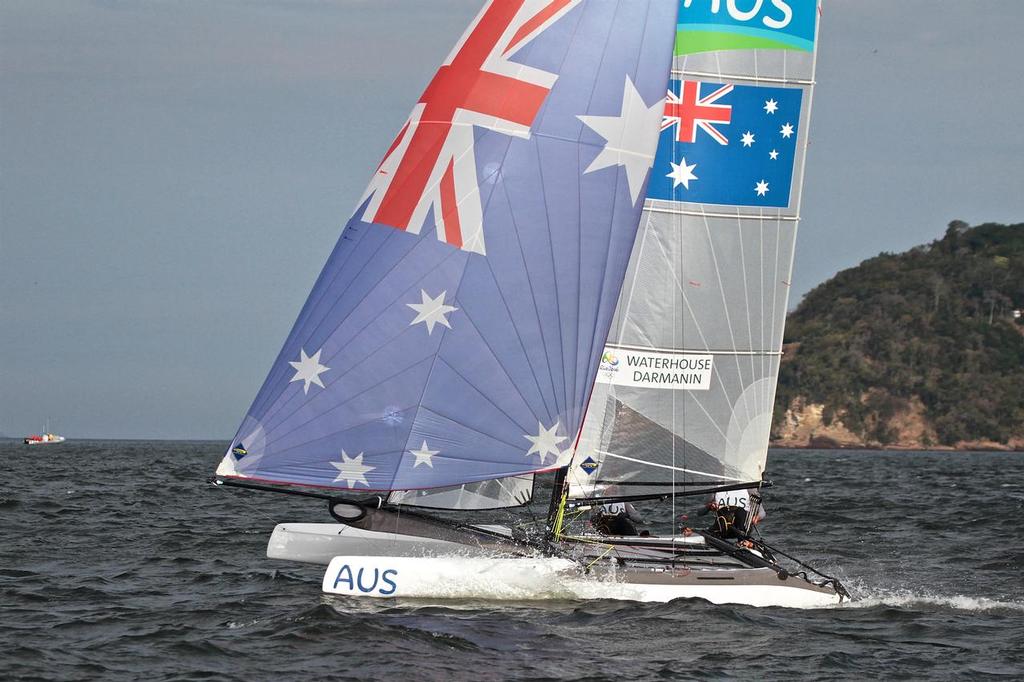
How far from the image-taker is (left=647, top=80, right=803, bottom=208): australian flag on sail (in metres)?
16.6

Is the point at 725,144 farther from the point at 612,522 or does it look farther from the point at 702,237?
the point at 612,522

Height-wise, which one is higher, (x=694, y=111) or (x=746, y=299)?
(x=694, y=111)

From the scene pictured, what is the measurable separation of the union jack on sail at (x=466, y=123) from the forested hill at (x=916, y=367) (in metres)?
106

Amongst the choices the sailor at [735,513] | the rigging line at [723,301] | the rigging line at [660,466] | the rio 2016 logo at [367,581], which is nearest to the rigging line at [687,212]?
the rigging line at [723,301]

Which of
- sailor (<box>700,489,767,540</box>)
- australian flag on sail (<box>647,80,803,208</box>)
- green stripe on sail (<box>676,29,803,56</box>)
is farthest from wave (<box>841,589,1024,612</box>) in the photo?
green stripe on sail (<box>676,29,803,56</box>)

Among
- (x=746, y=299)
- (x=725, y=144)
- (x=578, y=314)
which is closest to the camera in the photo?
(x=578, y=314)

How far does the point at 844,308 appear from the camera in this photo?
447 feet

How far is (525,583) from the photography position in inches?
580

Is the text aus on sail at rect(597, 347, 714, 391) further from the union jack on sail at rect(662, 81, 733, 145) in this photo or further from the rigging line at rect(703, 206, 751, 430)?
the union jack on sail at rect(662, 81, 733, 145)

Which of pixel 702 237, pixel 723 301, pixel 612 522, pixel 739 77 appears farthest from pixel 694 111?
pixel 612 522

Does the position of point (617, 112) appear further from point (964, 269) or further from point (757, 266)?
point (964, 269)

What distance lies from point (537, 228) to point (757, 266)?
336 centimetres

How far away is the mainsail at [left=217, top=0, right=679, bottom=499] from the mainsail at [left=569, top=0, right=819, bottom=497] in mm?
1464

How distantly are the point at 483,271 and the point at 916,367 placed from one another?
366 ft
